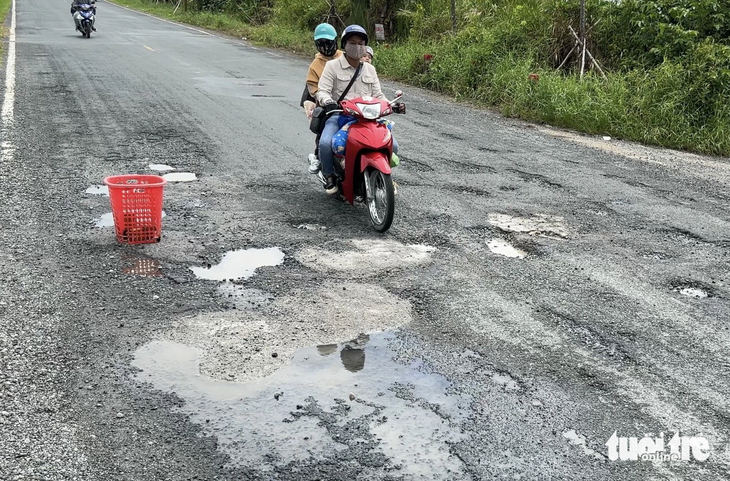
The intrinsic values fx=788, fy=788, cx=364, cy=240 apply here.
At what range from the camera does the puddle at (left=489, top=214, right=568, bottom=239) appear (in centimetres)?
627

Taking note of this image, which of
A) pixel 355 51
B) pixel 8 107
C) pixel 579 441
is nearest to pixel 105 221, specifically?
pixel 355 51

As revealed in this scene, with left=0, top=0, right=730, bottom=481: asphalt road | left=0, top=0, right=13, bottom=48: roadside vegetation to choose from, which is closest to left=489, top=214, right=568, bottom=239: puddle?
left=0, top=0, right=730, bottom=481: asphalt road

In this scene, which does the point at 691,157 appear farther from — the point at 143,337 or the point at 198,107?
the point at 143,337

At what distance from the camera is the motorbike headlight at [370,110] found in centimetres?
621

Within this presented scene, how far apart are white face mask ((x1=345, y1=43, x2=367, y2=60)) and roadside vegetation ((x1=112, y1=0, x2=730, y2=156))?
5.82 metres

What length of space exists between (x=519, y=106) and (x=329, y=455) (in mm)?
10266

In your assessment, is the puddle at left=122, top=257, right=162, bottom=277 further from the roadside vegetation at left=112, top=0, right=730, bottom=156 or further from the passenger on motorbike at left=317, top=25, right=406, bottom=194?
the roadside vegetation at left=112, top=0, right=730, bottom=156

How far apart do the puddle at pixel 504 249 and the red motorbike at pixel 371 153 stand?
0.80m

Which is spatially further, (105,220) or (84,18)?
(84,18)

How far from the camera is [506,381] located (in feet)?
12.5

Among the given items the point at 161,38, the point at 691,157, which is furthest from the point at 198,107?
the point at 161,38

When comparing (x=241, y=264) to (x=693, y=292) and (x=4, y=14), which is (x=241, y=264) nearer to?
(x=693, y=292)

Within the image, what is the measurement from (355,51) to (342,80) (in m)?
0.28

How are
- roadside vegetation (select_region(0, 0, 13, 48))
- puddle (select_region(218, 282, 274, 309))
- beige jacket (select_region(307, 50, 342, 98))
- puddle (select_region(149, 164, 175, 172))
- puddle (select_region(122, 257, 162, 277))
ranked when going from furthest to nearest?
roadside vegetation (select_region(0, 0, 13, 48))
puddle (select_region(149, 164, 175, 172))
beige jacket (select_region(307, 50, 342, 98))
puddle (select_region(122, 257, 162, 277))
puddle (select_region(218, 282, 274, 309))
